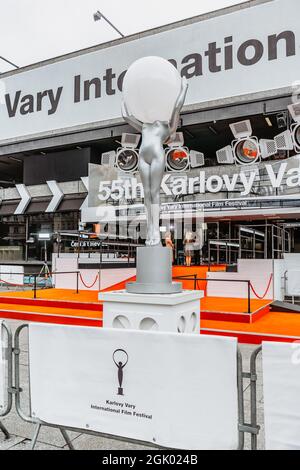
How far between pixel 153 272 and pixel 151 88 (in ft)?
6.89

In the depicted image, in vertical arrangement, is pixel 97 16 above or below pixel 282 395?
above

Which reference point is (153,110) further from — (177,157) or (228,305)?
(177,157)

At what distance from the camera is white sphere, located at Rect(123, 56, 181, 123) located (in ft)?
13.9

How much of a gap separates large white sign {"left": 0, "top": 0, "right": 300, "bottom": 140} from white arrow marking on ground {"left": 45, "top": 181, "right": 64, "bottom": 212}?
3594mm

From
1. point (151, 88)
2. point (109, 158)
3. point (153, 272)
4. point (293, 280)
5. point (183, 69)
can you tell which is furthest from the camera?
point (109, 158)

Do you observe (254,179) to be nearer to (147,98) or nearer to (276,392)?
(147,98)

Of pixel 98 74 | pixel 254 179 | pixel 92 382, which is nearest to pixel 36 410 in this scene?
pixel 92 382

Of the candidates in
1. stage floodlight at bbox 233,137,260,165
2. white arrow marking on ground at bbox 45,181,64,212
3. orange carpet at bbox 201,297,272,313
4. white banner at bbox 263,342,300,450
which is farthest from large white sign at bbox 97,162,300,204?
white banner at bbox 263,342,300,450

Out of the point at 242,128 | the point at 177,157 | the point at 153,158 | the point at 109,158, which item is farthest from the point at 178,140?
the point at 153,158

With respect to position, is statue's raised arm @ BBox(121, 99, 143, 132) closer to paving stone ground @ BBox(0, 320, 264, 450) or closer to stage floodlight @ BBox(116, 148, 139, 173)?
paving stone ground @ BBox(0, 320, 264, 450)

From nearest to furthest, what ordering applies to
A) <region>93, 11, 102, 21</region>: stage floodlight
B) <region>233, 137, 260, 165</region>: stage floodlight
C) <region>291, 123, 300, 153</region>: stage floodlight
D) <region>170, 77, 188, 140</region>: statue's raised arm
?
<region>170, 77, 188, 140</region>: statue's raised arm → <region>291, 123, 300, 153</region>: stage floodlight → <region>93, 11, 102, 21</region>: stage floodlight → <region>233, 137, 260, 165</region>: stage floodlight

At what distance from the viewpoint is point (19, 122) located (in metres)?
15.3

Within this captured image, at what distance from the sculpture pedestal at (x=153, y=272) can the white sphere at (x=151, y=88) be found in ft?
Answer: 5.41

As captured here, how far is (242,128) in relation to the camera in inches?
597
